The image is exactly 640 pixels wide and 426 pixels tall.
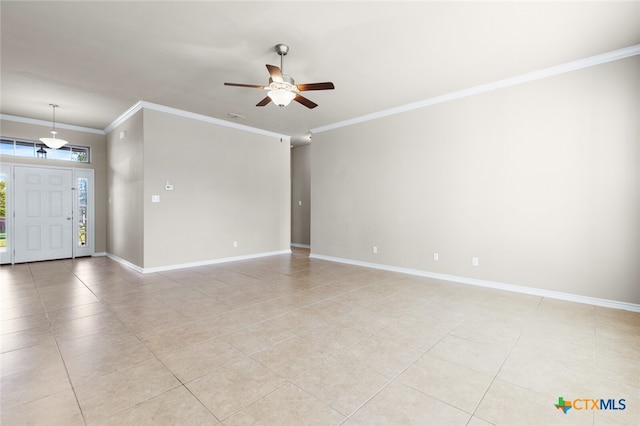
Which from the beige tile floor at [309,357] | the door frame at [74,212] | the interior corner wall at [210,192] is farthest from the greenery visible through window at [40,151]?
the beige tile floor at [309,357]

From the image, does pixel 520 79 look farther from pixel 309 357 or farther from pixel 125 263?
pixel 125 263

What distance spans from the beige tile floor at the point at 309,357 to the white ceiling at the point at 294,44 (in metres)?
3.10

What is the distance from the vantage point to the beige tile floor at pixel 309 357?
1.76 meters

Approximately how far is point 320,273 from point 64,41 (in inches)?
186

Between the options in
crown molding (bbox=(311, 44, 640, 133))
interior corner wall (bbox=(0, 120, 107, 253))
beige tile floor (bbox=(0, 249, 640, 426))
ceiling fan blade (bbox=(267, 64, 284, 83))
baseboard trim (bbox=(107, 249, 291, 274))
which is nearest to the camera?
beige tile floor (bbox=(0, 249, 640, 426))

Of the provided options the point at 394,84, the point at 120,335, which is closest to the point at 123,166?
the point at 120,335

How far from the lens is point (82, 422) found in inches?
65.0

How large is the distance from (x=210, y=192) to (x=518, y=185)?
18.3 feet

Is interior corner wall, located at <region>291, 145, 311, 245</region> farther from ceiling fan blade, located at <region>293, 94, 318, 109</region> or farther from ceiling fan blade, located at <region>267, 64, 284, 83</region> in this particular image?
ceiling fan blade, located at <region>267, 64, 284, 83</region>

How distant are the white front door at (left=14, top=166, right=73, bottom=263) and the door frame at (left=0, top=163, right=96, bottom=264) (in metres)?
0.05

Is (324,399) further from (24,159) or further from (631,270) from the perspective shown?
(24,159)

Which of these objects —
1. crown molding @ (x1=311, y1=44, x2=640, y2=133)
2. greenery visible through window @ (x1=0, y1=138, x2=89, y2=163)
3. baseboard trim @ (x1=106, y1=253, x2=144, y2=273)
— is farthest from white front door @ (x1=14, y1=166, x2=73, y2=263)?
crown molding @ (x1=311, y1=44, x2=640, y2=133)

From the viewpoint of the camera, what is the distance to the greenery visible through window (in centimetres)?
613

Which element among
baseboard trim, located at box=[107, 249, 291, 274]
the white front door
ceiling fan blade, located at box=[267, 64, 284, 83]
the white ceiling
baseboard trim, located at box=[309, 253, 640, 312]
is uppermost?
the white ceiling
